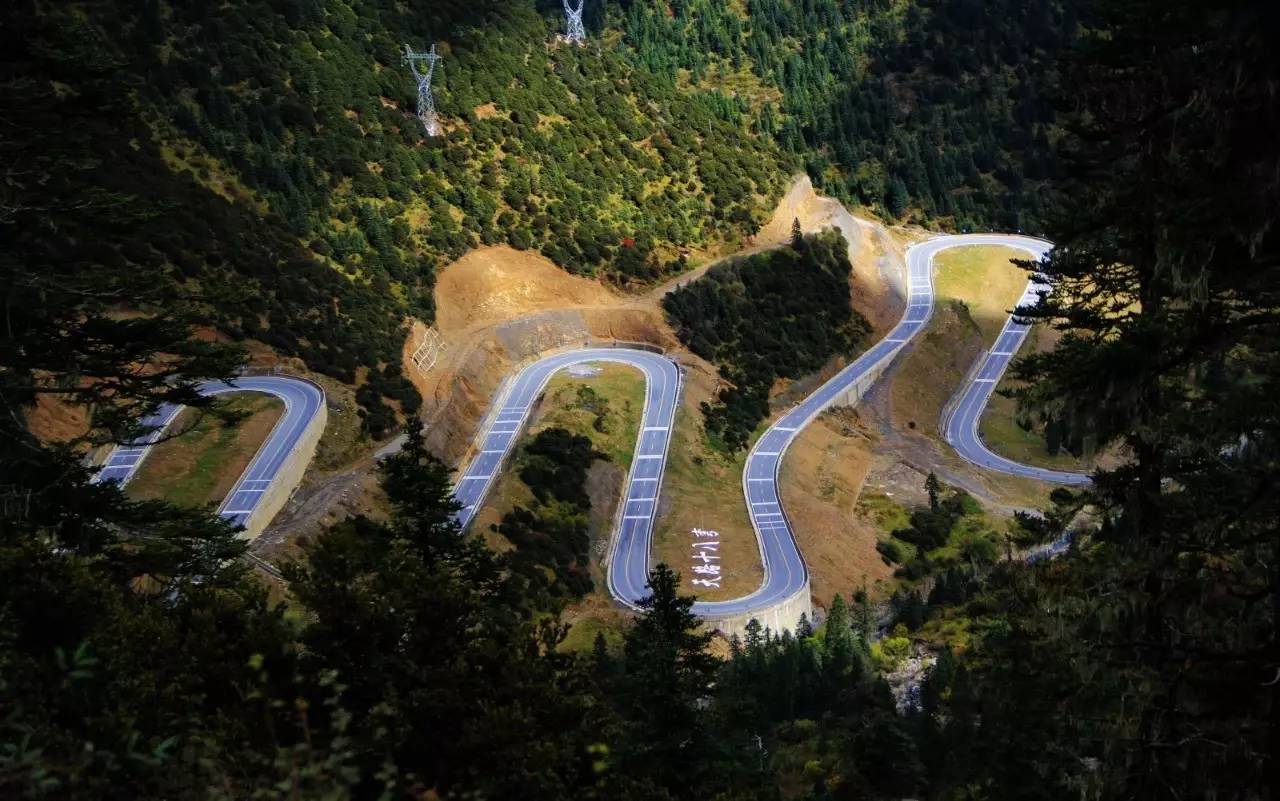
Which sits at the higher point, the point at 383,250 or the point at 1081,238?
the point at 383,250

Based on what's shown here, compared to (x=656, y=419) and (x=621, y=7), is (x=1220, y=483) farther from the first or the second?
(x=621, y=7)

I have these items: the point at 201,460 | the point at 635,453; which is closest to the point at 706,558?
the point at 635,453

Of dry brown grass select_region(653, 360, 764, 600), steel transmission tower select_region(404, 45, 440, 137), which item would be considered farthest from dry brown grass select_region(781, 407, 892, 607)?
steel transmission tower select_region(404, 45, 440, 137)

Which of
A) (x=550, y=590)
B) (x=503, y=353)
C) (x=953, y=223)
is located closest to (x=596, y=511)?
(x=550, y=590)

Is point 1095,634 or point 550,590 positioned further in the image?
point 550,590

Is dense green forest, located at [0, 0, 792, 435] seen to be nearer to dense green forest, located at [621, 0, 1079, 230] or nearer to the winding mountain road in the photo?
the winding mountain road

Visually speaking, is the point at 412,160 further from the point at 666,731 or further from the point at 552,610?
the point at 552,610
